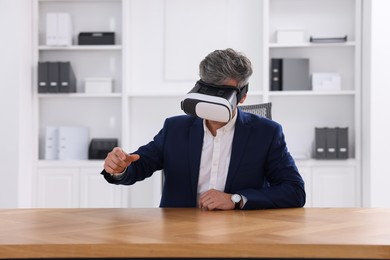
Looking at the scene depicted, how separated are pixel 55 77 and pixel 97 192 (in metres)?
1.04

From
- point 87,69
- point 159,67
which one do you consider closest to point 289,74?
point 159,67

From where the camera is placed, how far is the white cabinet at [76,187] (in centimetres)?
537

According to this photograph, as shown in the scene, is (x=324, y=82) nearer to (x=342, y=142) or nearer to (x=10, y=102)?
(x=342, y=142)

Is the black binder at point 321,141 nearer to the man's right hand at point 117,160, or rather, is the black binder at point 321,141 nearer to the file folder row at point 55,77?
the file folder row at point 55,77

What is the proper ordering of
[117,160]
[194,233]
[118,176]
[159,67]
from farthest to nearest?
[159,67], [118,176], [117,160], [194,233]

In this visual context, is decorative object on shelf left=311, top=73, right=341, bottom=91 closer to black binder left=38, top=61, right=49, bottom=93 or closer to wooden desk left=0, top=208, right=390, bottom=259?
black binder left=38, top=61, right=49, bottom=93

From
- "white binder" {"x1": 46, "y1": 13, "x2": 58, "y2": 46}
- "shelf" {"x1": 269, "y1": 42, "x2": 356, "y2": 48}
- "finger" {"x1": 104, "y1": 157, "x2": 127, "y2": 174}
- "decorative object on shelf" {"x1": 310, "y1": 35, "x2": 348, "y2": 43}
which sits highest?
"white binder" {"x1": 46, "y1": 13, "x2": 58, "y2": 46}

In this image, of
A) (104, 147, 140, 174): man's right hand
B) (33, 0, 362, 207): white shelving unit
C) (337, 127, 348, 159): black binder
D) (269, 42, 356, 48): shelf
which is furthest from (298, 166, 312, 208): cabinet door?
(104, 147, 140, 174): man's right hand

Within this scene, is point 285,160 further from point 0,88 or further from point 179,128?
point 0,88

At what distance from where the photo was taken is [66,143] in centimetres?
539

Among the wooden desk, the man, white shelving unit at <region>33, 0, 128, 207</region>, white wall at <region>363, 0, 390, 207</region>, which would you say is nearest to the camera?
the wooden desk

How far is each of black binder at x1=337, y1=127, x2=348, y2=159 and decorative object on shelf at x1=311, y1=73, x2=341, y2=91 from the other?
364mm

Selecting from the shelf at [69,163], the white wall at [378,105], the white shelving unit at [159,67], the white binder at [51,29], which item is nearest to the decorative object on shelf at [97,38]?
the white shelving unit at [159,67]

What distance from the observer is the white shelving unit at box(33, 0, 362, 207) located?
5387mm
